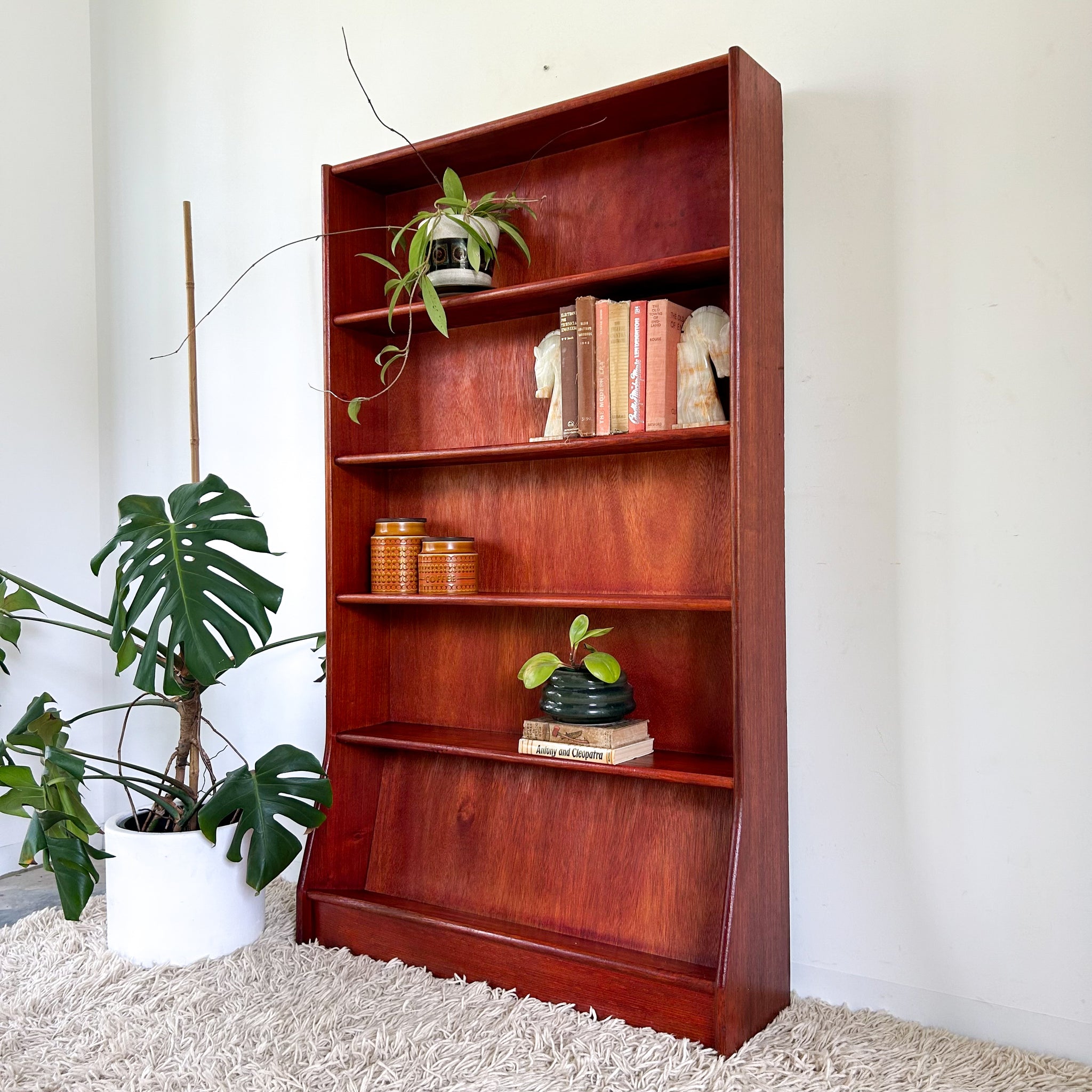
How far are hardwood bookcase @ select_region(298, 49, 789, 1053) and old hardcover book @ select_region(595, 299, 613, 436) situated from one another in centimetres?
5

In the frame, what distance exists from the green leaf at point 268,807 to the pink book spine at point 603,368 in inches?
37.6

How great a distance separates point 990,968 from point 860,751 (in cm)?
44

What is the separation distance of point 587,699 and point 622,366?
26.2 inches

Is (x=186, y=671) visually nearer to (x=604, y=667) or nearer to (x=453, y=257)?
(x=604, y=667)

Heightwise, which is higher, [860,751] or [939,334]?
[939,334]

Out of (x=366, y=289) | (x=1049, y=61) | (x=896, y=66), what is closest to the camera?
(x=1049, y=61)

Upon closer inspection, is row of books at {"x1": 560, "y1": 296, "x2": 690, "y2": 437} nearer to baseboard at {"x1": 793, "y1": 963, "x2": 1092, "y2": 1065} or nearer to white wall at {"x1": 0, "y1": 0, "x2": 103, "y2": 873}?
baseboard at {"x1": 793, "y1": 963, "x2": 1092, "y2": 1065}

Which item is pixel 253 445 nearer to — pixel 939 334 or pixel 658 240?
pixel 658 240

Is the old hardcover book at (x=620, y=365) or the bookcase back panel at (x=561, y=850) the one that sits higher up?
the old hardcover book at (x=620, y=365)

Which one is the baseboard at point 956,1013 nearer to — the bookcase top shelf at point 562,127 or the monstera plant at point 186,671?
the monstera plant at point 186,671

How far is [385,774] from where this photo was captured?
98.4 inches

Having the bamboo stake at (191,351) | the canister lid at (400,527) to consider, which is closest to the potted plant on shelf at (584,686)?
the canister lid at (400,527)

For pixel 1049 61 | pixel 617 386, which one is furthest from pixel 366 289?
pixel 1049 61

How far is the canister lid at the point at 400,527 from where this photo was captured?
92.3 inches
